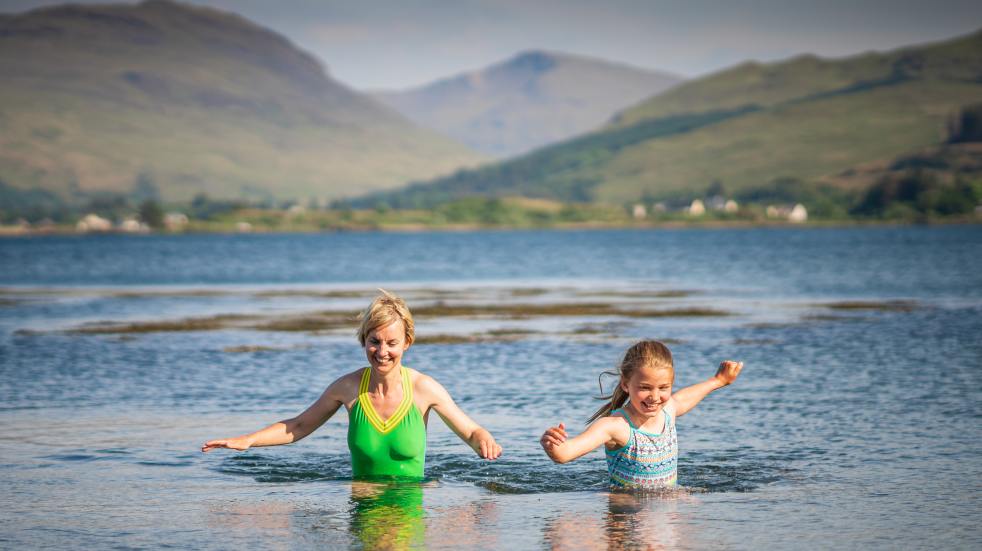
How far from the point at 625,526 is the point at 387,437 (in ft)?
8.42

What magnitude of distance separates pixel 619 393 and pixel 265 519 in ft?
13.1

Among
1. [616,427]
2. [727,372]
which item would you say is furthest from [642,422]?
[727,372]

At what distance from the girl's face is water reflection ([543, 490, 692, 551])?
1.15 meters

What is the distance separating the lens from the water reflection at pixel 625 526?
34.1 ft

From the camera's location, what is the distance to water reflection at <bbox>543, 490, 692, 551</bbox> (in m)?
10.4

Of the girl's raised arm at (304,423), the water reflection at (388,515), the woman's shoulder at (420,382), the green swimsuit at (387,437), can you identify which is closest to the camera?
the water reflection at (388,515)

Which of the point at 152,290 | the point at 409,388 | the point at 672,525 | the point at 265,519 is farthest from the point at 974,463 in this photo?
the point at 152,290

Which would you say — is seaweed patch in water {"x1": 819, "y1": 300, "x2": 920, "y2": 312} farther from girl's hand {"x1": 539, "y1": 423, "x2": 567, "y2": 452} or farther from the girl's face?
girl's hand {"x1": 539, "y1": 423, "x2": 567, "y2": 452}

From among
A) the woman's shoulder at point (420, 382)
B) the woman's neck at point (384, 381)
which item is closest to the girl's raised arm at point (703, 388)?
the woman's shoulder at point (420, 382)

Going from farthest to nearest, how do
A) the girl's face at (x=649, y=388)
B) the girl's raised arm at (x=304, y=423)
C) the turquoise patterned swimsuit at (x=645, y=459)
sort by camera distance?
1. the turquoise patterned swimsuit at (x=645, y=459)
2. the girl's raised arm at (x=304, y=423)
3. the girl's face at (x=649, y=388)

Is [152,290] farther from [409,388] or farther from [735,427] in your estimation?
[409,388]

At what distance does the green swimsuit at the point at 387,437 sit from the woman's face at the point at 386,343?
0.50m

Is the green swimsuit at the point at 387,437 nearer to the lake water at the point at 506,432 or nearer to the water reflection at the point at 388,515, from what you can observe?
the water reflection at the point at 388,515

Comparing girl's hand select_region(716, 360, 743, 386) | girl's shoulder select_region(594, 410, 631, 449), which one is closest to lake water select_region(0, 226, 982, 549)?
girl's shoulder select_region(594, 410, 631, 449)
